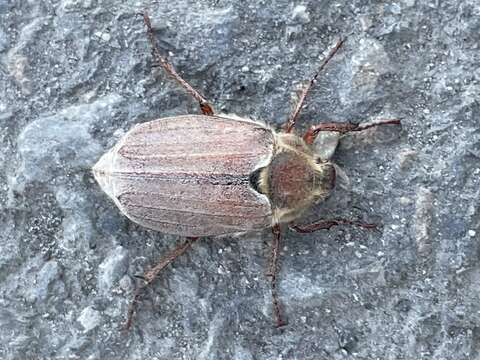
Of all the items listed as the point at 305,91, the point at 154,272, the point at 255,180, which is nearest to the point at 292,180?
the point at 255,180

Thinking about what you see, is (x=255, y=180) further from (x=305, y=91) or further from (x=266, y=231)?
(x=305, y=91)

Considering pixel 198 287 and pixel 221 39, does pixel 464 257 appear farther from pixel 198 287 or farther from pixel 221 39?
pixel 221 39

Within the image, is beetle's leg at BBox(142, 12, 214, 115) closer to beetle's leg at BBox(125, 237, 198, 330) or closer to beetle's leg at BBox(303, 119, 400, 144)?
beetle's leg at BBox(303, 119, 400, 144)

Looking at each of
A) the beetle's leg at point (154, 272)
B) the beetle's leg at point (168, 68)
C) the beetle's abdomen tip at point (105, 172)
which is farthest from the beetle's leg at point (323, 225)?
the beetle's abdomen tip at point (105, 172)

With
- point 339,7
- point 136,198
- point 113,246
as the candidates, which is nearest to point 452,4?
point 339,7

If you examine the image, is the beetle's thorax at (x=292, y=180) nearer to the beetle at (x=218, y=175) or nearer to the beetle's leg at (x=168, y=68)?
the beetle at (x=218, y=175)

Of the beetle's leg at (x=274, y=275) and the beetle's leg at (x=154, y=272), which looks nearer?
the beetle's leg at (x=274, y=275)
